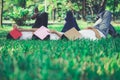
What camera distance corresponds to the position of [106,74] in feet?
9.52

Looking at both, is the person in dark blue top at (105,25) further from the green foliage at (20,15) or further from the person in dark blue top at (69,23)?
the green foliage at (20,15)

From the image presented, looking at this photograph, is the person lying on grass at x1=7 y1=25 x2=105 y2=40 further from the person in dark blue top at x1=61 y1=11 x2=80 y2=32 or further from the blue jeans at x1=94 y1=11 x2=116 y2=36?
the person in dark blue top at x1=61 y1=11 x2=80 y2=32

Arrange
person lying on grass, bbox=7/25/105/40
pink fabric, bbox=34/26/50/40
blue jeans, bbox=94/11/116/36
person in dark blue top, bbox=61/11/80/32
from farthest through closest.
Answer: person in dark blue top, bbox=61/11/80/32 < blue jeans, bbox=94/11/116/36 < pink fabric, bbox=34/26/50/40 < person lying on grass, bbox=7/25/105/40

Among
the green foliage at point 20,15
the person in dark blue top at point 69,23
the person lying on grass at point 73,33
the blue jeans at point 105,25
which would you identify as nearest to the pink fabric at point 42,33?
the person lying on grass at point 73,33

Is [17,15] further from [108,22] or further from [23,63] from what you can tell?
[23,63]

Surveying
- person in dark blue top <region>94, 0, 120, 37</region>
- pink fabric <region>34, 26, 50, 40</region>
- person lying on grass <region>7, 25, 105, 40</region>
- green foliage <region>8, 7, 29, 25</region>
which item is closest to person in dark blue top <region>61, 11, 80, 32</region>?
person in dark blue top <region>94, 0, 120, 37</region>

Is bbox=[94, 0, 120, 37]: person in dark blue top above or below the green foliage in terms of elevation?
above

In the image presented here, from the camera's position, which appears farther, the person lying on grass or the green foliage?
the green foliage

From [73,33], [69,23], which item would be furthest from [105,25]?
[73,33]

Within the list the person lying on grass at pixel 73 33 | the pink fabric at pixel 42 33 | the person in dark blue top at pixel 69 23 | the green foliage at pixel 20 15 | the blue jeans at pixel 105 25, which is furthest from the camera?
the green foliage at pixel 20 15

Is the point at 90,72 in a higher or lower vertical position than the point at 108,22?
higher

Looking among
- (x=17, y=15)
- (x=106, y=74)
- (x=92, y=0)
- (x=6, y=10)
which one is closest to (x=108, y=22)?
(x=106, y=74)

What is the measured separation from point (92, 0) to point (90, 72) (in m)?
51.0

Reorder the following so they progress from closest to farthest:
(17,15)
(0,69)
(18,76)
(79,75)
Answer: (18,76), (79,75), (0,69), (17,15)
